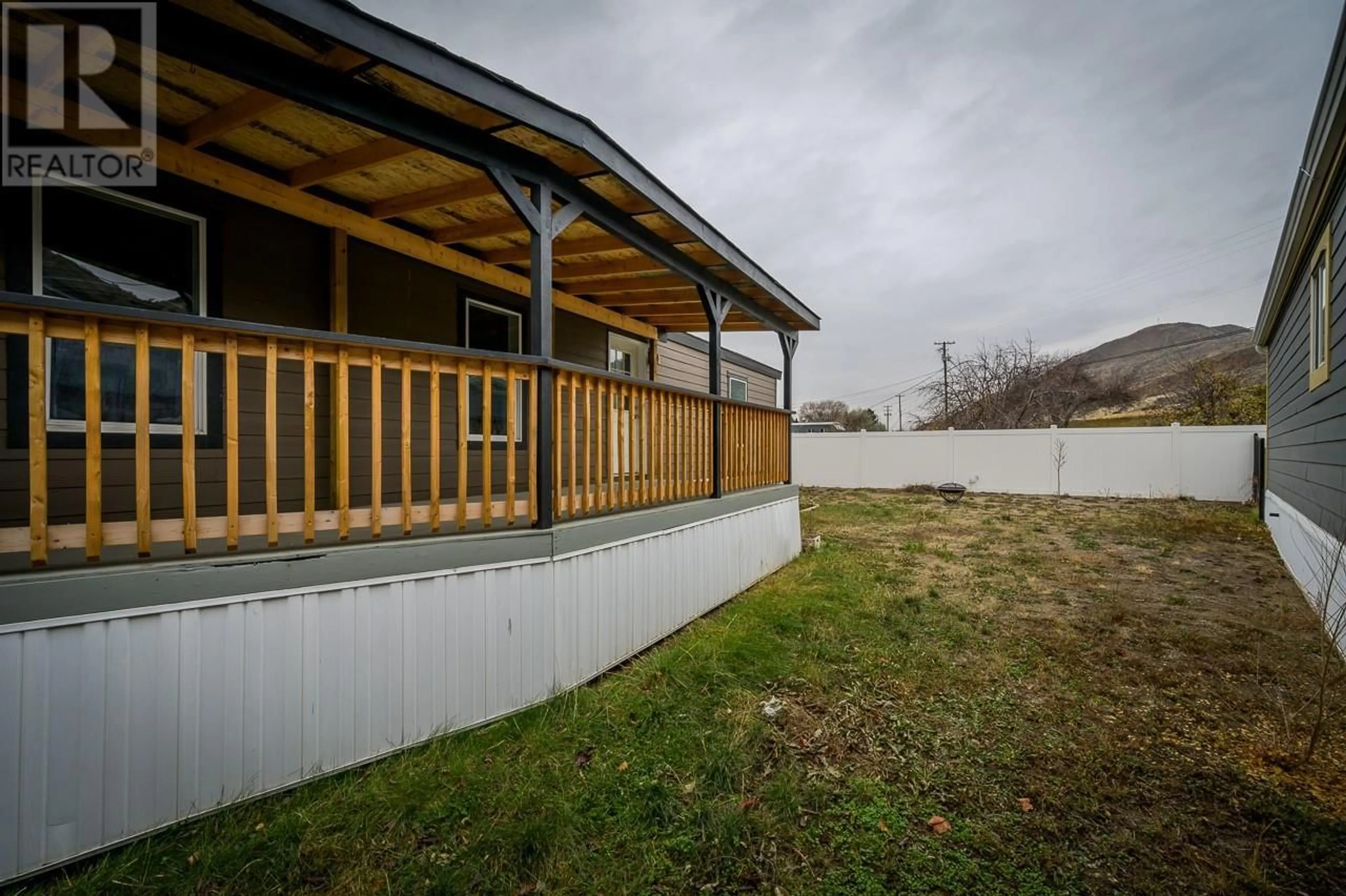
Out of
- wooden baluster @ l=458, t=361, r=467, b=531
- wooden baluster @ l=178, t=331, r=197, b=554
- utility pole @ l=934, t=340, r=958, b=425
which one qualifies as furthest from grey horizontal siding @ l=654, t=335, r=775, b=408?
utility pole @ l=934, t=340, r=958, b=425

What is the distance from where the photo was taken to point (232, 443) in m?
2.25

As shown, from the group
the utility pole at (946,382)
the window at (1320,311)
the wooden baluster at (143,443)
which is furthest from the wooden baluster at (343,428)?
the utility pole at (946,382)

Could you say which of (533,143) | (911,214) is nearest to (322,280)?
(533,143)

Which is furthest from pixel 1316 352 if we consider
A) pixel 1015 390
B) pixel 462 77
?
pixel 1015 390

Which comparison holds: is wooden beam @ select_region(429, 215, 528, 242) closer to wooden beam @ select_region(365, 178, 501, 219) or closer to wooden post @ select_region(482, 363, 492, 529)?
wooden beam @ select_region(365, 178, 501, 219)

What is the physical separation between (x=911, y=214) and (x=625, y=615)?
16697 millimetres

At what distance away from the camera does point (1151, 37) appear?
8.57 metres

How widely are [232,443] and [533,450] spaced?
135cm

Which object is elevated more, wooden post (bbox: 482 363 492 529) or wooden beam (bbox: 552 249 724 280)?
wooden beam (bbox: 552 249 724 280)

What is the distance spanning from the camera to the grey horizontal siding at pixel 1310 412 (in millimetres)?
4156

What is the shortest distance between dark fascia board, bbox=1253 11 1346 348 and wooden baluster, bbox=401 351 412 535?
5.18 m

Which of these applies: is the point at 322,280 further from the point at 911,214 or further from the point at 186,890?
the point at 911,214

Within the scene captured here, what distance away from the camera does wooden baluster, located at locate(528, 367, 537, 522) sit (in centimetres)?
319

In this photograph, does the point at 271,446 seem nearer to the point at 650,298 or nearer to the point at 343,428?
the point at 343,428
